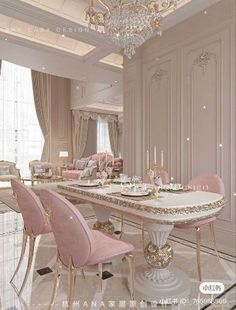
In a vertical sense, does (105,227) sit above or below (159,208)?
below

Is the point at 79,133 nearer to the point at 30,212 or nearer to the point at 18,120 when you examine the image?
the point at 18,120

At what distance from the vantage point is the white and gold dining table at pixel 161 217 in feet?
5.58

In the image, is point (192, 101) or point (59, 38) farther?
point (59, 38)

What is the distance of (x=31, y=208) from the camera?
212 centimetres

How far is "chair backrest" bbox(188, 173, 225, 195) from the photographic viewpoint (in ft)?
8.64

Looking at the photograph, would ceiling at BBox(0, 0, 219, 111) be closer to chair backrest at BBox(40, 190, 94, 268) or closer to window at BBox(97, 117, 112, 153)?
chair backrest at BBox(40, 190, 94, 268)

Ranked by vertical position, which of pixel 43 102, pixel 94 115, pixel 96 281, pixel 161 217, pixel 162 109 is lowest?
pixel 96 281

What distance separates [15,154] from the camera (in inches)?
358

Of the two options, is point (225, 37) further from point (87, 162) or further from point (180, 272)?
point (87, 162)

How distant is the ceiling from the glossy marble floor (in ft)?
10.1

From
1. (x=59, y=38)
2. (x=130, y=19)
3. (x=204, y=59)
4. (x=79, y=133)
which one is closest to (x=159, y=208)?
(x=130, y=19)

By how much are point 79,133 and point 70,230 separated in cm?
967

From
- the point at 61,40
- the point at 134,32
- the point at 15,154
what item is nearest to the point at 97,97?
the point at 15,154

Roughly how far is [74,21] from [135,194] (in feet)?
9.87
